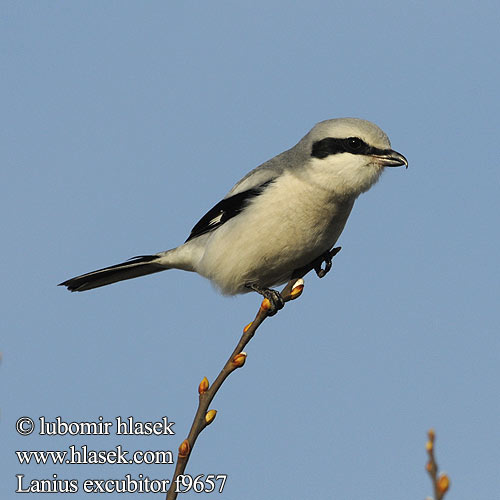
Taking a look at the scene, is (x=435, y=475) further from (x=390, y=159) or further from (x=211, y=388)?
(x=390, y=159)

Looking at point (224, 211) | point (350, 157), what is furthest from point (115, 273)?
point (350, 157)

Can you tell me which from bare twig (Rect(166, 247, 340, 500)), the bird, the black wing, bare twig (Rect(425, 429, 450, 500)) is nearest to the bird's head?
the bird

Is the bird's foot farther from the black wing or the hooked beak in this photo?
the hooked beak

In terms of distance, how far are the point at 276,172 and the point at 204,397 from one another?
3012 mm

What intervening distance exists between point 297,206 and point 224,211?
2.49ft

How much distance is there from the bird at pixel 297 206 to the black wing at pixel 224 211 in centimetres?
1

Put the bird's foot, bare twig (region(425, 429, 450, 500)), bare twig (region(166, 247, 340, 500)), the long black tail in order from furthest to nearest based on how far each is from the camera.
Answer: the long black tail → the bird's foot → bare twig (region(166, 247, 340, 500)) → bare twig (region(425, 429, 450, 500))

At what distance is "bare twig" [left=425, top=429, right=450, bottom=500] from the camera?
1567 mm

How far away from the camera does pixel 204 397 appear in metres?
2.50

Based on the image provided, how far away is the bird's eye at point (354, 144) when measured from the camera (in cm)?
496

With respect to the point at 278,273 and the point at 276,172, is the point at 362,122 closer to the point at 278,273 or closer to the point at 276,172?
the point at 276,172

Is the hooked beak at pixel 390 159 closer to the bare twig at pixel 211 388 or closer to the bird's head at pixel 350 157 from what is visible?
the bird's head at pixel 350 157

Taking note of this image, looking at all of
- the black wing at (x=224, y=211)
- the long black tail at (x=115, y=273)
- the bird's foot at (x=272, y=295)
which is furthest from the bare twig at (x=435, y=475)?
the long black tail at (x=115, y=273)

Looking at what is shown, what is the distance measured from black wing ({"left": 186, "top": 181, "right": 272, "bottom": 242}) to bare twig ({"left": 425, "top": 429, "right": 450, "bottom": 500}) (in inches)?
143
